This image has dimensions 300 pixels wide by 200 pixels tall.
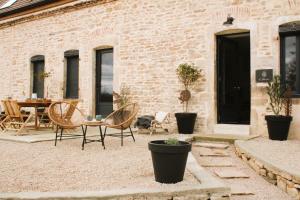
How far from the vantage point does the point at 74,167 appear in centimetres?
467

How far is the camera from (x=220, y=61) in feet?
27.5

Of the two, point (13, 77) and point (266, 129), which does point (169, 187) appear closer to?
point (266, 129)

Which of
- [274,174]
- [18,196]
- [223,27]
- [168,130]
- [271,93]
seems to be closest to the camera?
[18,196]

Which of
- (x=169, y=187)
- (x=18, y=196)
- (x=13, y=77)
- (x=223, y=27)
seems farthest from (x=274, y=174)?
(x=13, y=77)

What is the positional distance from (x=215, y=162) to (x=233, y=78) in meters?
3.88

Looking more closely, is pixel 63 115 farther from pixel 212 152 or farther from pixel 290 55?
pixel 290 55

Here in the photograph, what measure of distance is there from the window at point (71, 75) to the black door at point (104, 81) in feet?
3.28

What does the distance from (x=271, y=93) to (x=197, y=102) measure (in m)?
1.86

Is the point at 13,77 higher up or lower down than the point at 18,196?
higher up

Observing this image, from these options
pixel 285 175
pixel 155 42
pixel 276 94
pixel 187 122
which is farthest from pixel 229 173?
pixel 155 42

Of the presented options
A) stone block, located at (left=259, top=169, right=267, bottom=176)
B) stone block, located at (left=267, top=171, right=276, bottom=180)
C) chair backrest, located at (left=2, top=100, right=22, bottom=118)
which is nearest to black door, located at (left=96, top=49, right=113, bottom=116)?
chair backrest, located at (left=2, top=100, right=22, bottom=118)

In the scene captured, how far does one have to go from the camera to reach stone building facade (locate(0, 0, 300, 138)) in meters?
7.57

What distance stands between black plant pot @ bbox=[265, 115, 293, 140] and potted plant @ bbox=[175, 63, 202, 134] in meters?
1.87

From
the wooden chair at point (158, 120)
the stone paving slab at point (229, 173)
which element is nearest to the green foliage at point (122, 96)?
the wooden chair at point (158, 120)
